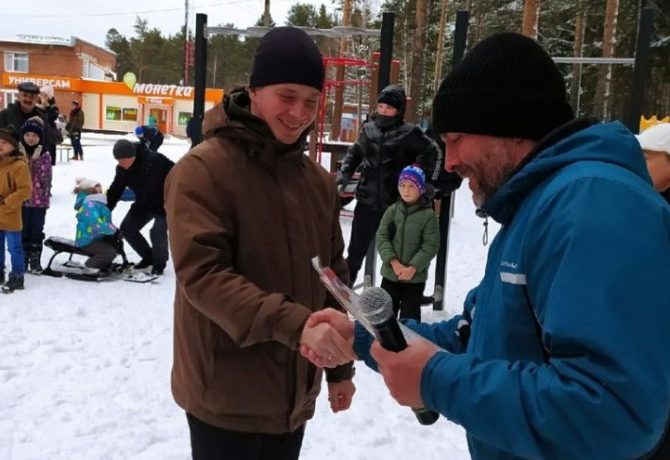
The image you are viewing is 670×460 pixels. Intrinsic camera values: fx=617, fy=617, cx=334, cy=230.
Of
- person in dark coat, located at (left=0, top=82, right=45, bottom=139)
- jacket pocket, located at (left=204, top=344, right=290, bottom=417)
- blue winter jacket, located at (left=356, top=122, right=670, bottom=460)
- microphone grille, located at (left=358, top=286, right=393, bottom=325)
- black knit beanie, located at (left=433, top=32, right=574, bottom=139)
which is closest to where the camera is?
blue winter jacket, located at (left=356, top=122, right=670, bottom=460)

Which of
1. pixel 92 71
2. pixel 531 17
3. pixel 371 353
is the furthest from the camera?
pixel 92 71

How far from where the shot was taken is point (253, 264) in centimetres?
192

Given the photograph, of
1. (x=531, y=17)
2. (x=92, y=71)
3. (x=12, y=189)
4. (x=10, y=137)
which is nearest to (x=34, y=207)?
(x=12, y=189)

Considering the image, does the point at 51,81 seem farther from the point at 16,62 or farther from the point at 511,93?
the point at 511,93

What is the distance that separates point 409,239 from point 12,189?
415 centimetres

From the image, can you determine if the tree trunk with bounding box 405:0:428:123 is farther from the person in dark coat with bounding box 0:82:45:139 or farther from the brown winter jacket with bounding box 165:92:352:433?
the brown winter jacket with bounding box 165:92:352:433

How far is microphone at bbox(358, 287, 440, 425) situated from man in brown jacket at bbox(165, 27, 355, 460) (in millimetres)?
538

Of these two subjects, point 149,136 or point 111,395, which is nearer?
point 111,395

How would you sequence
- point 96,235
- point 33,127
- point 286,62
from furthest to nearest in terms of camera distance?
point 96,235, point 33,127, point 286,62

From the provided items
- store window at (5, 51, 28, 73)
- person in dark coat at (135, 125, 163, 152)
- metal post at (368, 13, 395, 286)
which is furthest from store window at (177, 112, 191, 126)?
metal post at (368, 13, 395, 286)

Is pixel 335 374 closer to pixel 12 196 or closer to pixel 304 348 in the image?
pixel 304 348

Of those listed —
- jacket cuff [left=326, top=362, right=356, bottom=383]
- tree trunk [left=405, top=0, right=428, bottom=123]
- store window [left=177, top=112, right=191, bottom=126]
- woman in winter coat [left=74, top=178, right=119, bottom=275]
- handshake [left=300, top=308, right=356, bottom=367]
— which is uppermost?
tree trunk [left=405, top=0, right=428, bottom=123]

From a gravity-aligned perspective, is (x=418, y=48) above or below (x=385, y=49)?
above

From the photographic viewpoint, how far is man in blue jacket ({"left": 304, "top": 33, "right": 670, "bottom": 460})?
94 cm
